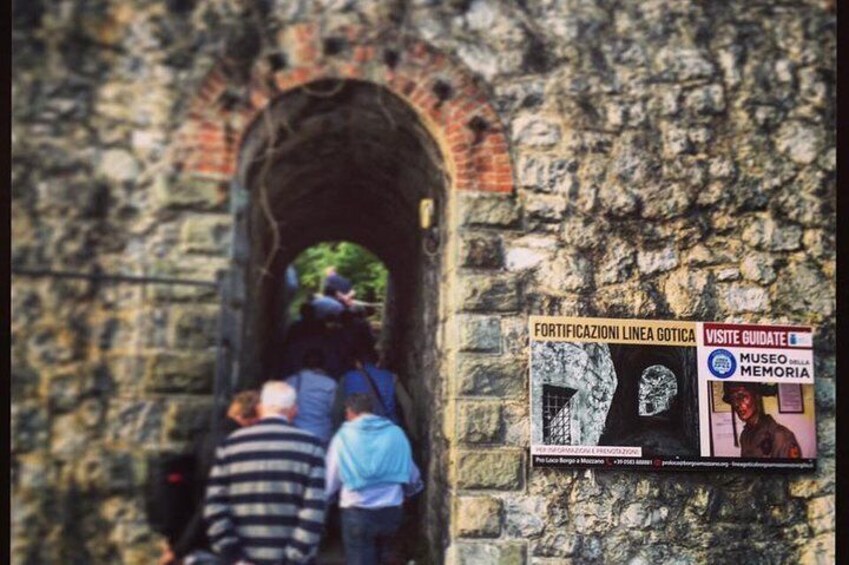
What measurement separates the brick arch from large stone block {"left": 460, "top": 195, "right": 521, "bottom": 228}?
0.06 meters

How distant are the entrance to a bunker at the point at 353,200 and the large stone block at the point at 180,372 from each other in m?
0.25

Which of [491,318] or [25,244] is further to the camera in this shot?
[491,318]

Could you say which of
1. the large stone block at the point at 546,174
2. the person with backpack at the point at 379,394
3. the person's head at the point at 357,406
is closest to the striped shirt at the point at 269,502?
the person's head at the point at 357,406

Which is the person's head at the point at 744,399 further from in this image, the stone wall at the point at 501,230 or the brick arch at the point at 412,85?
the brick arch at the point at 412,85

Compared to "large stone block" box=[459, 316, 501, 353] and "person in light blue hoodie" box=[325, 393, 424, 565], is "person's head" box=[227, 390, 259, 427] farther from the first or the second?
"large stone block" box=[459, 316, 501, 353]

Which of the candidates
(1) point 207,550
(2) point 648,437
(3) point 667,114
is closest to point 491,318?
(2) point 648,437

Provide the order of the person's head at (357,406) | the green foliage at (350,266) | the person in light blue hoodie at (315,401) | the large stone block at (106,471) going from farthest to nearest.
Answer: the green foliage at (350,266), the person in light blue hoodie at (315,401), the person's head at (357,406), the large stone block at (106,471)

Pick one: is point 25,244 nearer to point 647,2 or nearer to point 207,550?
point 207,550

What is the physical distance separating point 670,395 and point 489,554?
1.30 meters

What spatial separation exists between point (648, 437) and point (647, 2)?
8.09ft

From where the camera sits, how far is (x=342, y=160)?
5.02 m

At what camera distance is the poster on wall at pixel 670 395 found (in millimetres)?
4051

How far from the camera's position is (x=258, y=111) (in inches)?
159

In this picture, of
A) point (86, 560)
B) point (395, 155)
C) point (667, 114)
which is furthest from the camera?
point (395, 155)
